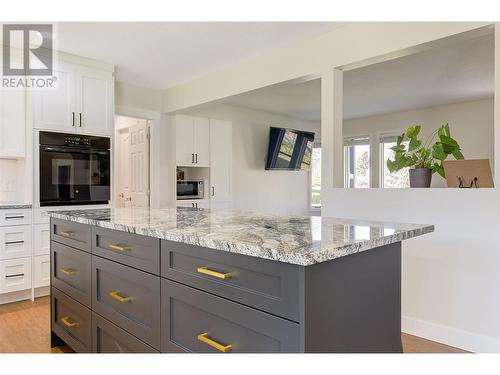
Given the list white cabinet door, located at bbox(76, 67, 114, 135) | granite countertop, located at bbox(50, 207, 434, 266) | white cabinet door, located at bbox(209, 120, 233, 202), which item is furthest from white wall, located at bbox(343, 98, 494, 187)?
granite countertop, located at bbox(50, 207, 434, 266)

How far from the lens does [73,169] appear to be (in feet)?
12.6

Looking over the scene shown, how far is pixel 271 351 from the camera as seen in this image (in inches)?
43.8

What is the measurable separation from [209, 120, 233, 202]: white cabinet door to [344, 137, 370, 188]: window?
2.79 meters

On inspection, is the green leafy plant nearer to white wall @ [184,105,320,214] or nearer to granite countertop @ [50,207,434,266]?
granite countertop @ [50,207,434,266]

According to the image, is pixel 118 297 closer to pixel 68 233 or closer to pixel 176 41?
pixel 68 233

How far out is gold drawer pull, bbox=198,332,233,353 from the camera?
4.05 ft

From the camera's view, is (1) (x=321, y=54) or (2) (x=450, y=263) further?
(1) (x=321, y=54)

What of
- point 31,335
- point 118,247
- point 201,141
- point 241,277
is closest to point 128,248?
point 118,247
